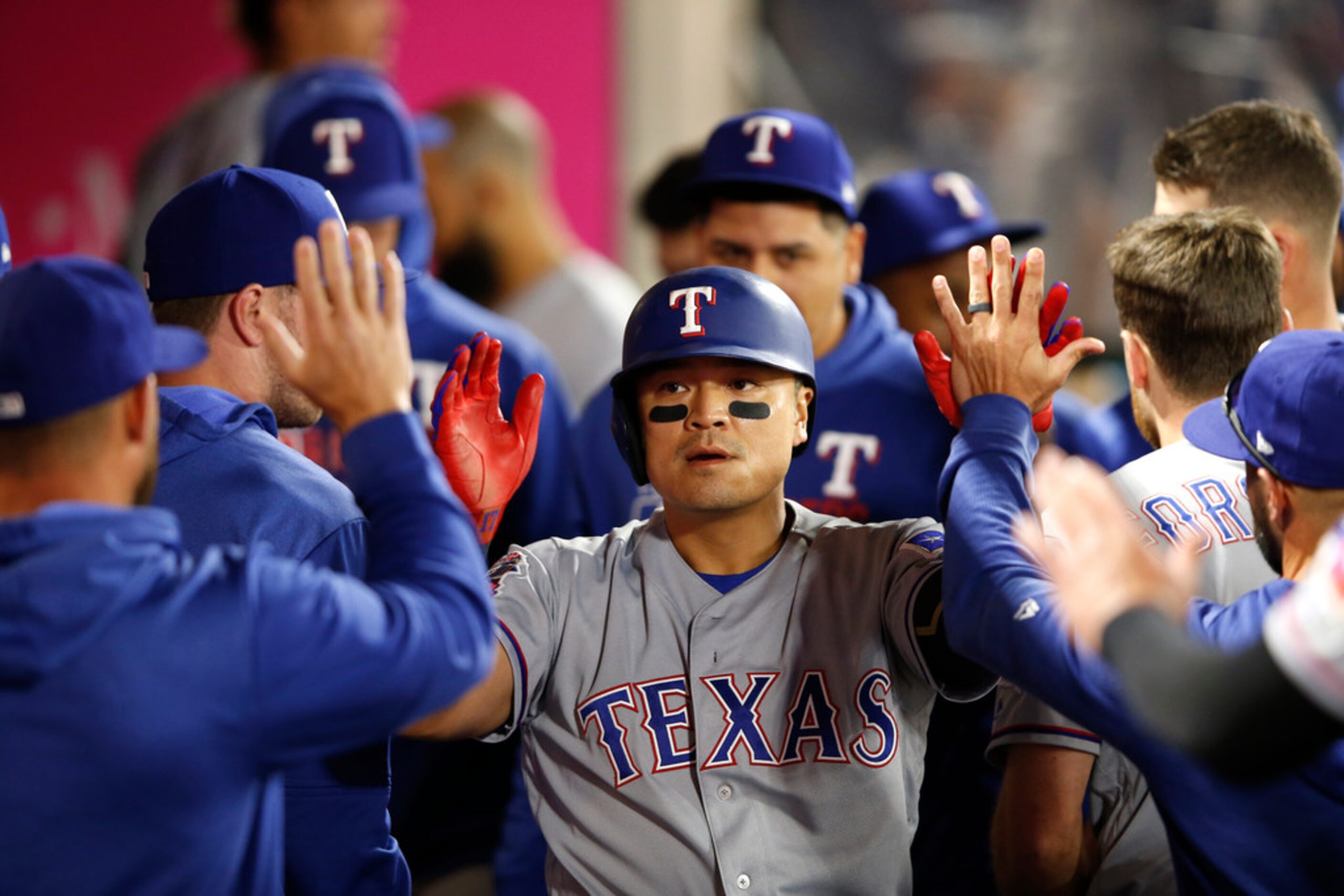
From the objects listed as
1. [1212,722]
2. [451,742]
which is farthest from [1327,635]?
[451,742]

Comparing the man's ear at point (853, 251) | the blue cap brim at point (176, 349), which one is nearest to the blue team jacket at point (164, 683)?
the blue cap brim at point (176, 349)

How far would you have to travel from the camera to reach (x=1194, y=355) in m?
2.76

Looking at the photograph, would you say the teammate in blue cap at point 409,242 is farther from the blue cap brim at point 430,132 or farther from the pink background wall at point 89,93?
the pink background wall at point 89,93

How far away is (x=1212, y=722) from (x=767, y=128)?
8.29ft

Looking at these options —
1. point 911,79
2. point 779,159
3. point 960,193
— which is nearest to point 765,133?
point 779,159

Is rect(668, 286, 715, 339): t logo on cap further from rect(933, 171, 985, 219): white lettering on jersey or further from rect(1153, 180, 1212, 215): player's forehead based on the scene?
rect(933, 171, 985, 219): white lettering on jersey

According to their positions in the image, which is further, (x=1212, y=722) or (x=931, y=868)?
(x=931, y=868)

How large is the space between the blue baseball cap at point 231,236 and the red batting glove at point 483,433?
0.39m

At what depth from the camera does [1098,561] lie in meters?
1.80

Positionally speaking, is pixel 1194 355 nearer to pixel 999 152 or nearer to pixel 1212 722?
pixel 1212 722

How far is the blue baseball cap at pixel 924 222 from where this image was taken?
170 inches

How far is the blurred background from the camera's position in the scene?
7.50 meters

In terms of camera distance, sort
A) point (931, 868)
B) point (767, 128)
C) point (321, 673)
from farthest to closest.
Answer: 1. point (767, 128)
2. point (931, 868)
3. point (321, 673)

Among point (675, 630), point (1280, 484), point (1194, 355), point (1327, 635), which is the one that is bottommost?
point (675, 630)
